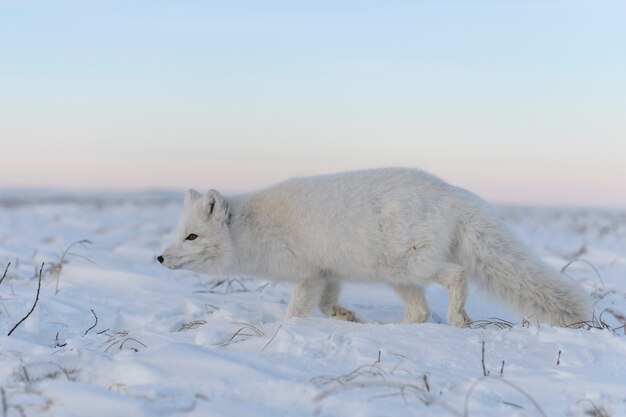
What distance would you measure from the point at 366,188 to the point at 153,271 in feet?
10.7

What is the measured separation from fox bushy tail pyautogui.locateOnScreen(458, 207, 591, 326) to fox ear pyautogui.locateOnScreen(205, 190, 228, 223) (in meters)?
1.68

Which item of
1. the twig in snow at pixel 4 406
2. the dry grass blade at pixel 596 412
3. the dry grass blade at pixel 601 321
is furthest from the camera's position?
the dry grass blade at pixel 601 321

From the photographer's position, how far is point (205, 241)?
16.9 feet

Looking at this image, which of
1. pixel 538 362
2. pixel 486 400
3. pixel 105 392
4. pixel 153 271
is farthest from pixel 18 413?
pixel 153 271

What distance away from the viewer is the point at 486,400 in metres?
2.64

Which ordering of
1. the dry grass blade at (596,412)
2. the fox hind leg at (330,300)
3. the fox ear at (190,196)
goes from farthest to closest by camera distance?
the fox ear at (190,196) → the fox hind leg at (330,300) → the dry grass blade at (596,412)

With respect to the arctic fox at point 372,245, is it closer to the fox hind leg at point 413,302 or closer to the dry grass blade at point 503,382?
the fox hind leg at point 413,302

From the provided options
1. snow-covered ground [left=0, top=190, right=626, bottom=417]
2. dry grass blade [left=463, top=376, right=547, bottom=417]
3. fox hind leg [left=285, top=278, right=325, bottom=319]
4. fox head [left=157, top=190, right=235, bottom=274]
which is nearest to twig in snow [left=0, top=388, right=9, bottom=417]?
snow-covered ground [left=0, top=190, right=626, bottom=417]

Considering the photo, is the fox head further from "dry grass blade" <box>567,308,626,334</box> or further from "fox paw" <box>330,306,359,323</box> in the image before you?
"dry grass blade" <box>567,308,626,334</box>

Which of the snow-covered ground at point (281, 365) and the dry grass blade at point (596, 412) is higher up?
the dry grass blade at point (596, 412)

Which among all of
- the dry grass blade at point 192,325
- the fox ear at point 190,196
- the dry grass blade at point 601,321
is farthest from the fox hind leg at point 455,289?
the fox ear at point 190,196

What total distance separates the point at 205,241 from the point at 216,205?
0.92 ft

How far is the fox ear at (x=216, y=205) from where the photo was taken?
5082mm

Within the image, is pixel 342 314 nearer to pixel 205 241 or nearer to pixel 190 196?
pixel 205 241
